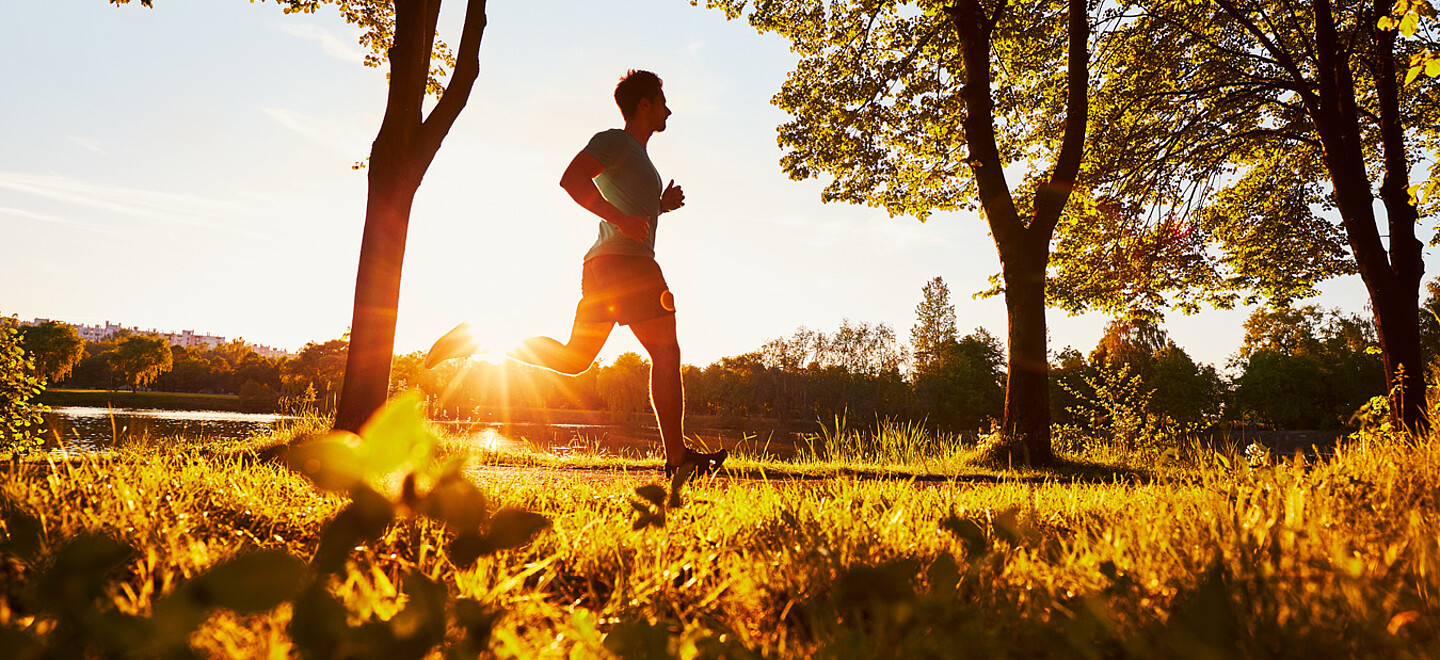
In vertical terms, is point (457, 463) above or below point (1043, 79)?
below

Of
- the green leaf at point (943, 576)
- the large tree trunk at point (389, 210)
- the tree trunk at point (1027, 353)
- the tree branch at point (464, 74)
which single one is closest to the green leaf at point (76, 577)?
the green leaf at point (943, 576)

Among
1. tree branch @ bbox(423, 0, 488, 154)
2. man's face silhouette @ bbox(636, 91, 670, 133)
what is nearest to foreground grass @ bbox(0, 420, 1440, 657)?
man's face silhouette @ bbox(636, 91, 670, 133)

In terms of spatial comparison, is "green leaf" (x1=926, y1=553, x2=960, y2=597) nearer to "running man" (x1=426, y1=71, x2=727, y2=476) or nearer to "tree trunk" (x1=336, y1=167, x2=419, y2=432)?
"running man" (x1=426, y1=71, x2=727, y2=476)

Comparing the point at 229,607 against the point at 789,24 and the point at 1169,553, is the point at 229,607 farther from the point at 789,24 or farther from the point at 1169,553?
the point at 789,24

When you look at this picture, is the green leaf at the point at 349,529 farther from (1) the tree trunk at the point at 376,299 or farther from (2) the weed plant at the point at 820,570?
(1) the tree trunk at the point at 376,299

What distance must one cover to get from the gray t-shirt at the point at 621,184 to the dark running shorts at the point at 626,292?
0.21 feet

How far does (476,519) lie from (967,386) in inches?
2779

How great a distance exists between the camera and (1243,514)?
2.08m

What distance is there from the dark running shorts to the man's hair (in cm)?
104

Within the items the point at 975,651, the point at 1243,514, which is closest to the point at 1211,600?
the point at 975,651

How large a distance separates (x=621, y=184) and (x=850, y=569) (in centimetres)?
280

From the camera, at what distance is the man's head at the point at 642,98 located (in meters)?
4.24

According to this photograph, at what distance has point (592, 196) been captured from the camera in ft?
11.6

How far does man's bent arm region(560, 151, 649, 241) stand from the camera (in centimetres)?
354
